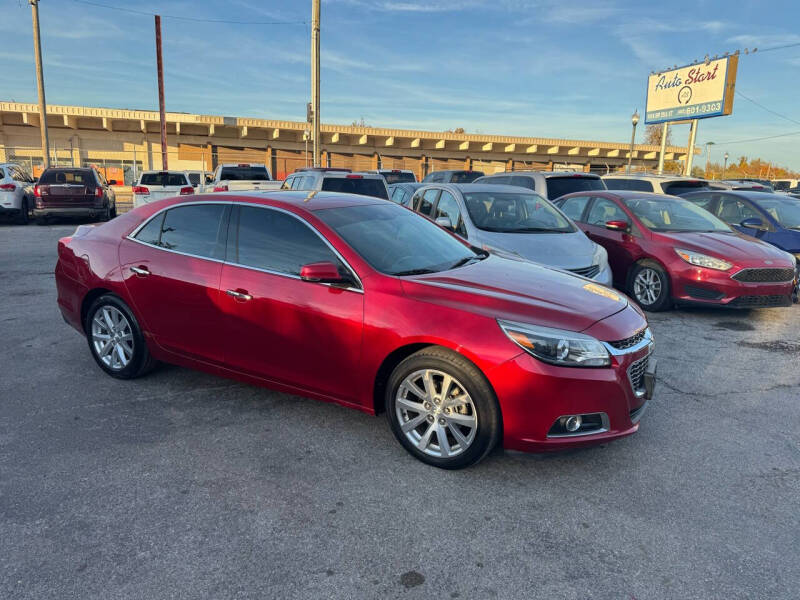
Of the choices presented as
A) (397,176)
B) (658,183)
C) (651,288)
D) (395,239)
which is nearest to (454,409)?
(395,239)

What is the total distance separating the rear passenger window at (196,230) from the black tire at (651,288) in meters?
5.70

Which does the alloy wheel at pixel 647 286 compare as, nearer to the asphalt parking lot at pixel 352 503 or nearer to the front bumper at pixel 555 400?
the asphalt parking lot at pixel 352 503

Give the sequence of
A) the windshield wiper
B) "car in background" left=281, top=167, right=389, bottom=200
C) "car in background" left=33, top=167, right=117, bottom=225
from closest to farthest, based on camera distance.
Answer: the windshield wiper, "car in background" left=281, top=167, right=389, bottom=200, "car in background" left=33, top=167, right=117, bottom=225

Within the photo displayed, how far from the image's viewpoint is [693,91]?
1070 inches

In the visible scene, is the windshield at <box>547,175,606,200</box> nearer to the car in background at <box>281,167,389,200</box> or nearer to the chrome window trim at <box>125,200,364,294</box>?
the car in background at <box>281,167,389,200</box>

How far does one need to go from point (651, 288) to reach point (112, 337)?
643 centimetres

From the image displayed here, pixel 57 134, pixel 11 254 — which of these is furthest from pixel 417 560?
pixel 57 134

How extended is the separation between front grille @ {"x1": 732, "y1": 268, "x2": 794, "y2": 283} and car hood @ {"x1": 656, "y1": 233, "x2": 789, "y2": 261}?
0.17 m

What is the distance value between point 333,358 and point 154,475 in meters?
1.21

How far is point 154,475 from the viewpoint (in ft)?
10.5

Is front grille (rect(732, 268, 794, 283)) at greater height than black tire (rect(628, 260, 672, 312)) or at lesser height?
greater

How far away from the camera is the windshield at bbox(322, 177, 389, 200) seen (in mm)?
10391

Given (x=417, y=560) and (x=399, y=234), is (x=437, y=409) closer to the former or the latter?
(x=417, y=560)

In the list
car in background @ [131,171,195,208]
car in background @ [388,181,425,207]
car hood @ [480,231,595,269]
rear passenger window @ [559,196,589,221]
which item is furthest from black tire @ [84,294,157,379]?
car in background @ [131,171,195,208]
